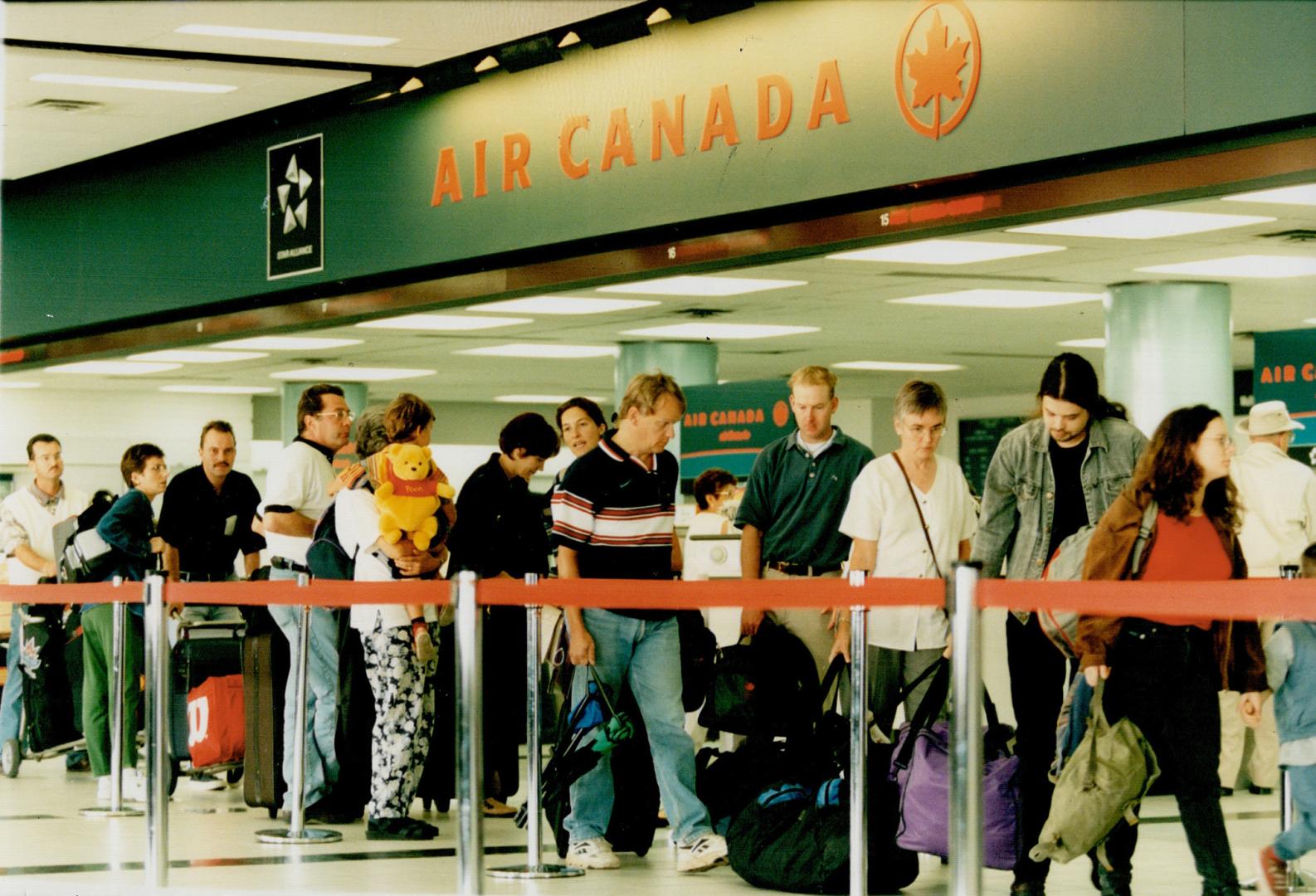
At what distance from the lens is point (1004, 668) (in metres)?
10.8

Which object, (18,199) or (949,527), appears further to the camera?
(18,199)

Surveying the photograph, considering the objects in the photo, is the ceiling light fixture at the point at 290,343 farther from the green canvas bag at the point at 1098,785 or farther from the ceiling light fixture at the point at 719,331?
the green canvas bag at the point at 1098,785

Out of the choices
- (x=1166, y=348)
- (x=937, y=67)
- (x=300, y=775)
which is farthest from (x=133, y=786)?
(x=1166, y=348)

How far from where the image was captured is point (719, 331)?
15.1 m

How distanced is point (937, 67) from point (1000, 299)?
4717 millimetres

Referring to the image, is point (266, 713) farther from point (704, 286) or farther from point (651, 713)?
point (704, 286)

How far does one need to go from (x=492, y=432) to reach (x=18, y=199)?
11221 millimetres

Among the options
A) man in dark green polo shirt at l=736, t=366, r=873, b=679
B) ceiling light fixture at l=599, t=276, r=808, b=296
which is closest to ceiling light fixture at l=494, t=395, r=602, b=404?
ceiling light fixture at l=599, t=276, r=808, b=296

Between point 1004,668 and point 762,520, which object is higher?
point 762,520

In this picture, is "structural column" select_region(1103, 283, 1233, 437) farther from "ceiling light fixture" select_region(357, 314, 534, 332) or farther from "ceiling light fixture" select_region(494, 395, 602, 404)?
"ceiling light fixture" select_region(494, 395, 602, 404)

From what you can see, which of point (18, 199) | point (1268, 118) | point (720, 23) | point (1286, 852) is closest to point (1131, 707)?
point (1286, 852)

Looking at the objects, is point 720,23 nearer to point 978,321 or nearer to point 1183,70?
point 1183,70

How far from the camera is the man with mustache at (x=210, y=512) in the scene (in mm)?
9680

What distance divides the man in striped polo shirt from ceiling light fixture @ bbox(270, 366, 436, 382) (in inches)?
437
